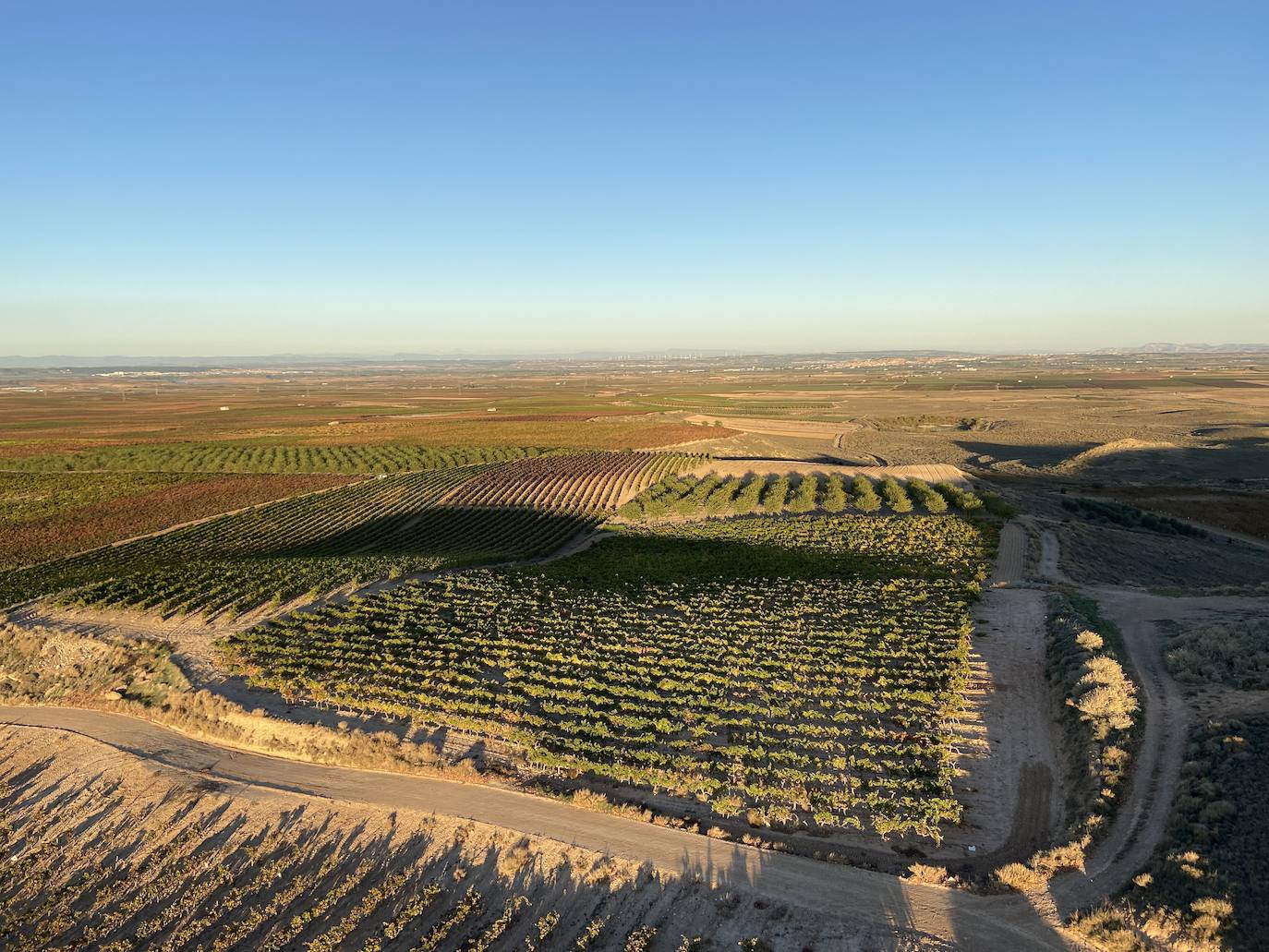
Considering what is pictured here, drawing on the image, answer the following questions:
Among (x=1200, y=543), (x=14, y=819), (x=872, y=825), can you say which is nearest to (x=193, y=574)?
(x=14, y=819)

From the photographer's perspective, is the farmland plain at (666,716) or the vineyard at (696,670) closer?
the farmland plain at (666,716)

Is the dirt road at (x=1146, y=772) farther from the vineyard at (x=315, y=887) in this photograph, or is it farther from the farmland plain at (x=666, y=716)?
the vineyard at (x=315, y=887)

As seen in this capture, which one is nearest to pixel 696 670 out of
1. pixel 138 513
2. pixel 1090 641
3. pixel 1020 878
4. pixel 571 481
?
pixel 1020 878

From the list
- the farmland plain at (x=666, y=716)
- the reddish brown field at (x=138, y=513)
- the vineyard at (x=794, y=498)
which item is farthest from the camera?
the vineyard at (x=794, y=498)

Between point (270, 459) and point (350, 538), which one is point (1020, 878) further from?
point (270, 459)

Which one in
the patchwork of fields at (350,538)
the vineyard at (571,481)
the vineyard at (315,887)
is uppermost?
the vineyard at (571,481)

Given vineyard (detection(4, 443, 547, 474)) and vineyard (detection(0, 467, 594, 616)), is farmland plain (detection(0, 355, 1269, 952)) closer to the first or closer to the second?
vineyard (detection(0, 467, 594, 616))

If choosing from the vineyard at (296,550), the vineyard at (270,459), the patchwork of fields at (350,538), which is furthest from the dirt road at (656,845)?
the vineyard at (270,459)
